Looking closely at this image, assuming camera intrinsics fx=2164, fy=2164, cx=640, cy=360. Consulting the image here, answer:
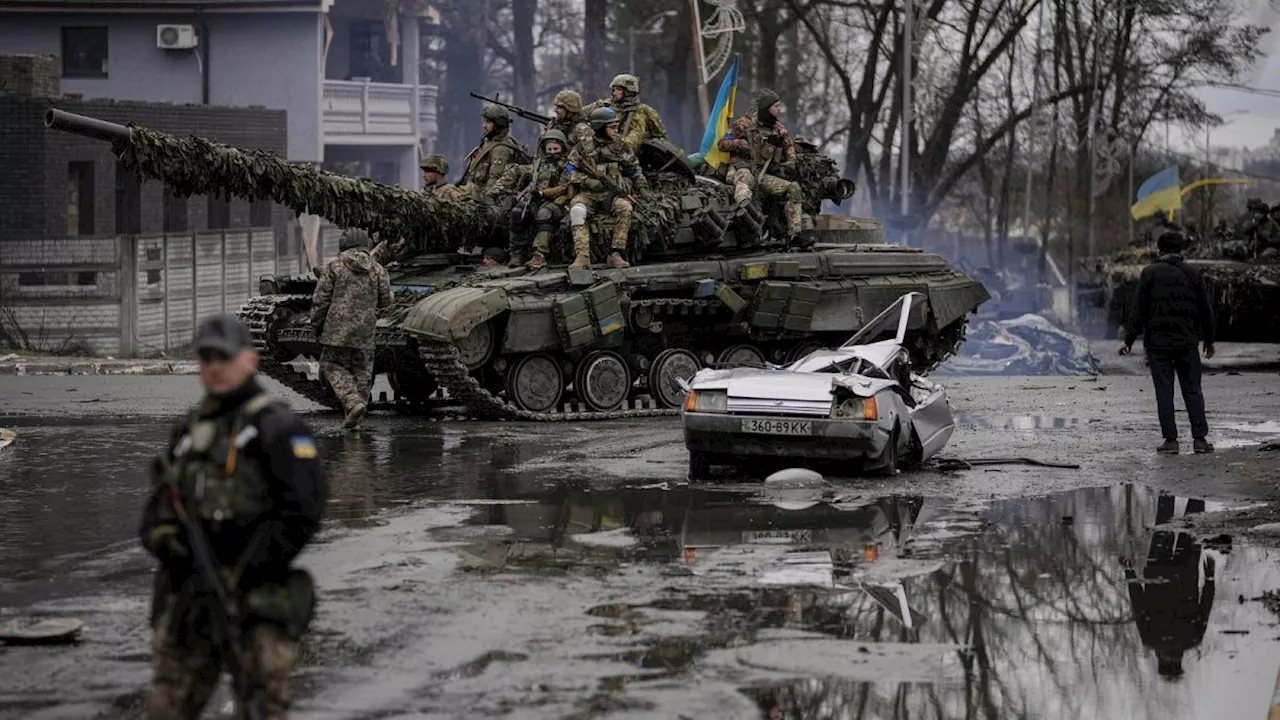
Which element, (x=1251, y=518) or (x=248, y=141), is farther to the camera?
(x=248, y=141)

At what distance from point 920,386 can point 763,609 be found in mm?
6102

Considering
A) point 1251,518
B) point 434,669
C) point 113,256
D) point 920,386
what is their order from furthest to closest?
point 113,256, point 920,386, point 1251,518, point 434,669

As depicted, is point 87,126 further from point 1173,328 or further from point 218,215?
point 218,215

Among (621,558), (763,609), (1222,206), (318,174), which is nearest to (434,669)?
(763,609)

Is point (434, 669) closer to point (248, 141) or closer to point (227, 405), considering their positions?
point (227, 405)

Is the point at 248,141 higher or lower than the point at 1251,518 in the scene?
higher

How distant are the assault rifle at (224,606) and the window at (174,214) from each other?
3059 cm

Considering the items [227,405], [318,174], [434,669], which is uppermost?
[318,174]

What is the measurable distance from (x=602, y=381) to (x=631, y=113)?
2.98 metres

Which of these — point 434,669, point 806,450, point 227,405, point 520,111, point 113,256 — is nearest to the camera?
point 227,405

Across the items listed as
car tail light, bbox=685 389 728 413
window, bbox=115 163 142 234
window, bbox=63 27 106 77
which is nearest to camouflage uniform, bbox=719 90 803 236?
car tail light, bbox=685 389 728 413

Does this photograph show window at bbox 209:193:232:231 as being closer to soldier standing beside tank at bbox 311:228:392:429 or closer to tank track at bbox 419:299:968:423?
tank track at bbox 419:299:968:423

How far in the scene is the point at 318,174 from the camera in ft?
61.3

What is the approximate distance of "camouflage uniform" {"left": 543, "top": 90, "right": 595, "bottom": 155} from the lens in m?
20.0
